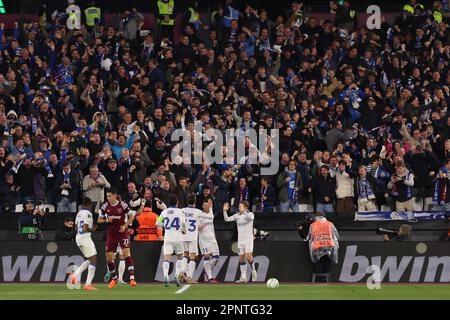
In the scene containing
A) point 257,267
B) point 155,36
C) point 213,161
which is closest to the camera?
point 257,267

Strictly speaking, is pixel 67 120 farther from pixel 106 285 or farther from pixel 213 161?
pixel 106 285

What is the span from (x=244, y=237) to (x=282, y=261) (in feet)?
3.87

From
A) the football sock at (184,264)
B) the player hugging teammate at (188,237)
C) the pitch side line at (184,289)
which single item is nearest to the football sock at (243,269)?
the player hugging teammate at (188,237)

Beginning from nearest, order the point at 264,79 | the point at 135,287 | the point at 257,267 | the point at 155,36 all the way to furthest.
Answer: the point at 135,287, the point at 257,267, the point at 264,79, the point at 155,36

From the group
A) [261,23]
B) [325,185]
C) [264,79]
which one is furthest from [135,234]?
[261,23]

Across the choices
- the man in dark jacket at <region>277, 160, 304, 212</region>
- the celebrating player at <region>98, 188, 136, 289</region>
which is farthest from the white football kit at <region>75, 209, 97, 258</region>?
the man in dark jacket at <region>277, 160, 304, 212</region>

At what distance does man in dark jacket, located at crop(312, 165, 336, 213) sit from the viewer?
30.5 m

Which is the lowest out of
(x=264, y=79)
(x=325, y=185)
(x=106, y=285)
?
(x=106, y=285)

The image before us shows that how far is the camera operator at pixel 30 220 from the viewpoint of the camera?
29.5 m

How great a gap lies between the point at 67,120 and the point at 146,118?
2.15m

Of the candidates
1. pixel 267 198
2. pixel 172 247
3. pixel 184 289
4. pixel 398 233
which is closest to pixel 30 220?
pixel 172 247

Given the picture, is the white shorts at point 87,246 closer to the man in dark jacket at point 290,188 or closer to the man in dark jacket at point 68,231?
the man in dark jacket at point 68,231

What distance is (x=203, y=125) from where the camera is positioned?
31.5m

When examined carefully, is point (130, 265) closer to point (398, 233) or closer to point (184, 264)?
point (184, 264)
